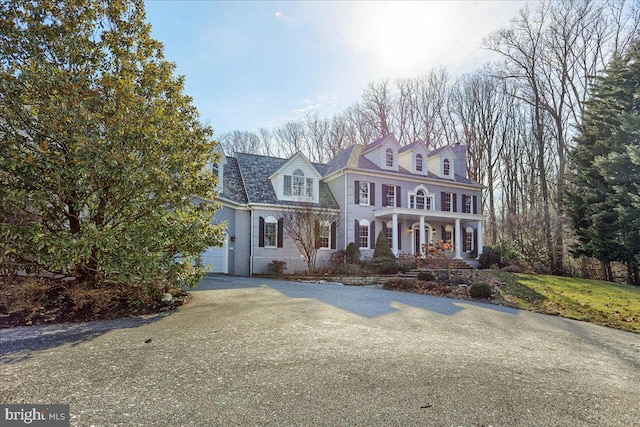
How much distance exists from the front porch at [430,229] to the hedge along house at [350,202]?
0.19 feet

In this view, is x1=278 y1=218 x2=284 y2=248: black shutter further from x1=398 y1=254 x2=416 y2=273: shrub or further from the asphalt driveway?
the asphalt driveway

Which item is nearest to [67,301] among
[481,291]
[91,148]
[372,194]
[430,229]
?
[91,148]

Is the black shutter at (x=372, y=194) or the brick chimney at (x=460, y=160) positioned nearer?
the black shutter at (x=372, y=194)

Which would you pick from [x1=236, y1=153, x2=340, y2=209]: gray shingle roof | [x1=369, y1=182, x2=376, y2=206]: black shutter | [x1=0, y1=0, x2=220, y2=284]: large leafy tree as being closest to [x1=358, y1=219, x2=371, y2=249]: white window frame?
[x1=369, y1=182, x2=376, y2=206]: black shutter

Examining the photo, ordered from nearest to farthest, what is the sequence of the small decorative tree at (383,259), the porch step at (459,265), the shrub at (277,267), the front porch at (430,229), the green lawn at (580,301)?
the green lawn at (580,301)
the porch step at (459,265)
the small decorative tree at (383,259)
the shrub at (277,267)
the front porch at (430,229)

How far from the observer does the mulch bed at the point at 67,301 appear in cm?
591

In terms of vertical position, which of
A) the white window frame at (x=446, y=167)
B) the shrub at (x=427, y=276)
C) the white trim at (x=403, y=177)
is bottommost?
the shrub at (x=427, y=276)

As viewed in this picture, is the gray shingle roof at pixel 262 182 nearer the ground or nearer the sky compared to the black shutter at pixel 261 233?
nearer the sky

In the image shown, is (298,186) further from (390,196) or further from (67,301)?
(67,301)

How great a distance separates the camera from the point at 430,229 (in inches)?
840

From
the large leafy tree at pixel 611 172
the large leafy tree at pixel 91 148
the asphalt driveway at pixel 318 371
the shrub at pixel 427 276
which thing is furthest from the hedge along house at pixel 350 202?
the asphalt driveway at pixel 318 371

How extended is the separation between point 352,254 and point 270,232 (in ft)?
14.1

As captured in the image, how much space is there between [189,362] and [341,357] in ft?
5.48

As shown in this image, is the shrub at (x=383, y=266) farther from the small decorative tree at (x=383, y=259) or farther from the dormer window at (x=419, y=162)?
the dormer window at (x=419, y=162)
